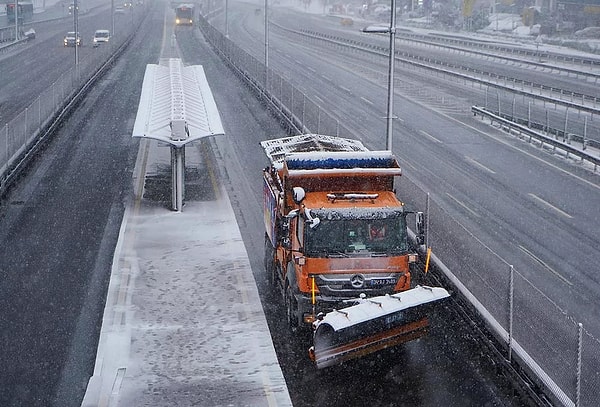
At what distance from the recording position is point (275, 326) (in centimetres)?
1712

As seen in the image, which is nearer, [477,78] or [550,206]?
[550,206]

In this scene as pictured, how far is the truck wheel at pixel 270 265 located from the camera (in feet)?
62.8

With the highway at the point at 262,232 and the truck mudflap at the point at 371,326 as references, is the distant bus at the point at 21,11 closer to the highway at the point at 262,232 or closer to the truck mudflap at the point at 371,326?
the highway at the point at 262,232

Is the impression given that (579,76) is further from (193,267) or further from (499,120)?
(193,267)

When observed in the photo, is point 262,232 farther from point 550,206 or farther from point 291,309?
point 550,206

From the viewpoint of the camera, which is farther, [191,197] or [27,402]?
[191,197]

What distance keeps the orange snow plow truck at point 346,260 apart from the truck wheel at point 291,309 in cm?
2

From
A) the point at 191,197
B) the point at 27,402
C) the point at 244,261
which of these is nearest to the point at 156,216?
the point at 191,197

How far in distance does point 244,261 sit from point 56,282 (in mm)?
4164

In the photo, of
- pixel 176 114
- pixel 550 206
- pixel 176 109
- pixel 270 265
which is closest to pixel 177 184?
pixel 176 114

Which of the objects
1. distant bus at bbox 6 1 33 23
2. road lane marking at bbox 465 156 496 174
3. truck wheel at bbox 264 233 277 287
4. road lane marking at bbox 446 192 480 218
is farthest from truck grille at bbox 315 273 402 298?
distant bus at bbox 6 1 33 23

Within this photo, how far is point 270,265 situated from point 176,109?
11.6 metres

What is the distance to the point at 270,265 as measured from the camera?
774 inches

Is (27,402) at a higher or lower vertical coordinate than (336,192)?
lower
